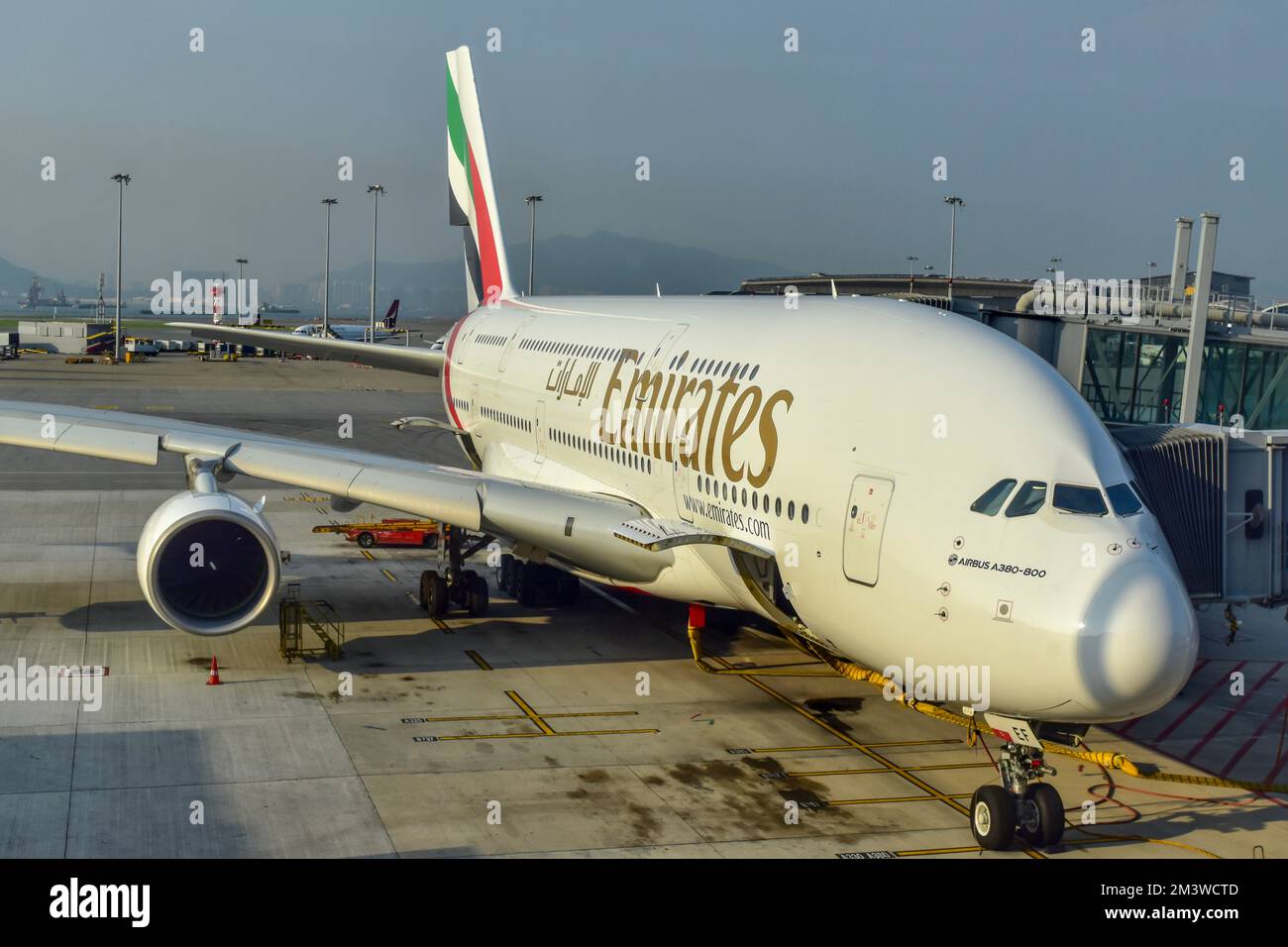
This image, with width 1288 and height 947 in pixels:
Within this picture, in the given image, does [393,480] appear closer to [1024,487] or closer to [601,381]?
[601,381]

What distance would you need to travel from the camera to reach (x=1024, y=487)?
12.3m

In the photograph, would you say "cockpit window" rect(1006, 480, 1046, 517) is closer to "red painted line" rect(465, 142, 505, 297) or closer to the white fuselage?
the white fuselage

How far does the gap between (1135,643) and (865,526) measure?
319 centimetres

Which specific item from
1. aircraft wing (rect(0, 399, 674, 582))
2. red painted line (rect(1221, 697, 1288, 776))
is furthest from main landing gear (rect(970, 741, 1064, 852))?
aircraft wing (rect(0, 399, 674, 582))

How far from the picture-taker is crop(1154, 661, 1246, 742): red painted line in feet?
58.5

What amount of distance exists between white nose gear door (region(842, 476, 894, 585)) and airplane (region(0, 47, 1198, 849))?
2 cm

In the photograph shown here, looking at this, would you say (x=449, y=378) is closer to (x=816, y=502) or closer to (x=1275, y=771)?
(x=816, y=502)

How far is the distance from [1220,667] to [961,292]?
149 ft

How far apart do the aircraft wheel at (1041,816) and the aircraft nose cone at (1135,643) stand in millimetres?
1951

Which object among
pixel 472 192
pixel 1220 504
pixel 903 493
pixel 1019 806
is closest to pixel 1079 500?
pixel 903 493

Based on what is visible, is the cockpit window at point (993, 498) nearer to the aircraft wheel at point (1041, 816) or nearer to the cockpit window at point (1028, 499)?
the cockpit window at point (1028, 499)

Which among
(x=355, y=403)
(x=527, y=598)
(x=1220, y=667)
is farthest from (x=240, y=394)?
(x=1220, y=667)

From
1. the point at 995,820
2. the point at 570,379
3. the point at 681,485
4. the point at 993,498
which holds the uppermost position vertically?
the point at 570,379

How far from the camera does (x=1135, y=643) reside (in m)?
11.1
